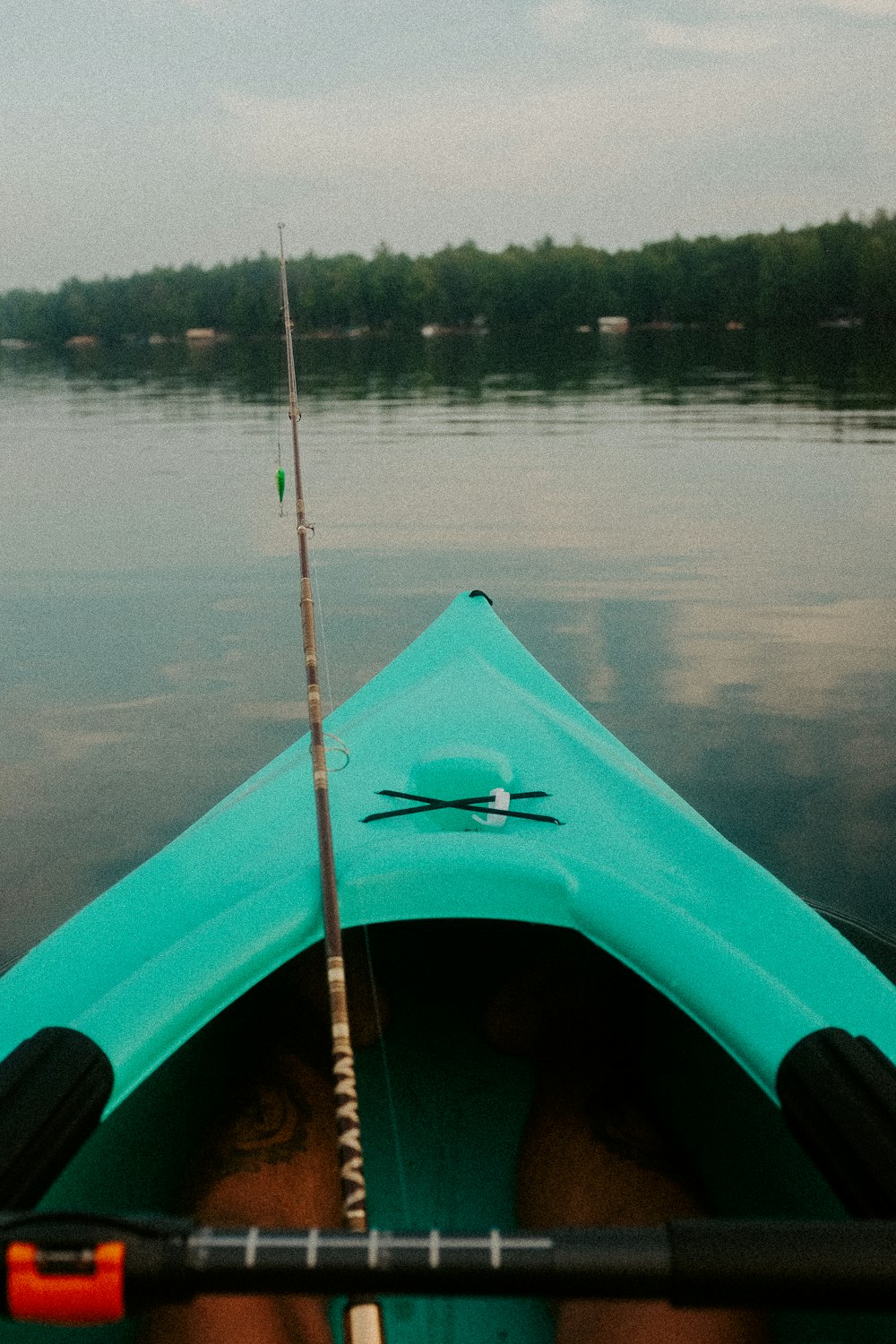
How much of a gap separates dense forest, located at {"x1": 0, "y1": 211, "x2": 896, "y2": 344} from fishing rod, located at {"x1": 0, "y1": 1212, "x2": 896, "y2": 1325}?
8108 centimetres

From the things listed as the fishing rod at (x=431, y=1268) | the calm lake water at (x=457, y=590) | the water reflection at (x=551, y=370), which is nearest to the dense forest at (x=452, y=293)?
the water reflection at (x=551, y=370)

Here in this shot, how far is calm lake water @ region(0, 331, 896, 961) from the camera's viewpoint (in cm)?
522

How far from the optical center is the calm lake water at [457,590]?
522 centimetres

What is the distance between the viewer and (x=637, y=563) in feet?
31.2

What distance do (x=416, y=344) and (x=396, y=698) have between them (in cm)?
6115

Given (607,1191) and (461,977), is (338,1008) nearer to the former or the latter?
(607,1191)

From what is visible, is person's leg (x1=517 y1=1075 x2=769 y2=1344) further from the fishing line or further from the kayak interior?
the fishing line

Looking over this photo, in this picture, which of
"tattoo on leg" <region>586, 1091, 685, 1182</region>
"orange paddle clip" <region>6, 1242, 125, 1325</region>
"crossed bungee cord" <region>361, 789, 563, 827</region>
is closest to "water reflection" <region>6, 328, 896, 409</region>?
"crossed bungee cord" <region>361, 789, 563, 827</region>

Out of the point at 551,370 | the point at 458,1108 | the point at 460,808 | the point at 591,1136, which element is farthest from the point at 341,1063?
the point at 551,370

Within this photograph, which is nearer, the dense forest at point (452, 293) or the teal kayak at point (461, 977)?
the teal kayak at point (461, 977)

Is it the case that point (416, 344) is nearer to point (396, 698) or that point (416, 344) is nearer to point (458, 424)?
point (458, 424)

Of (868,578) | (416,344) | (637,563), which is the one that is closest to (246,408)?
(637,563)

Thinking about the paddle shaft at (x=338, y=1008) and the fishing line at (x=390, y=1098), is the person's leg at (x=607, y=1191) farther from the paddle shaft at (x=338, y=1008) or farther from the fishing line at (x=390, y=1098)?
the paddle shaft at (x=338, y=1008)

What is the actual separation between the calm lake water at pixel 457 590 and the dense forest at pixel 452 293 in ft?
218
